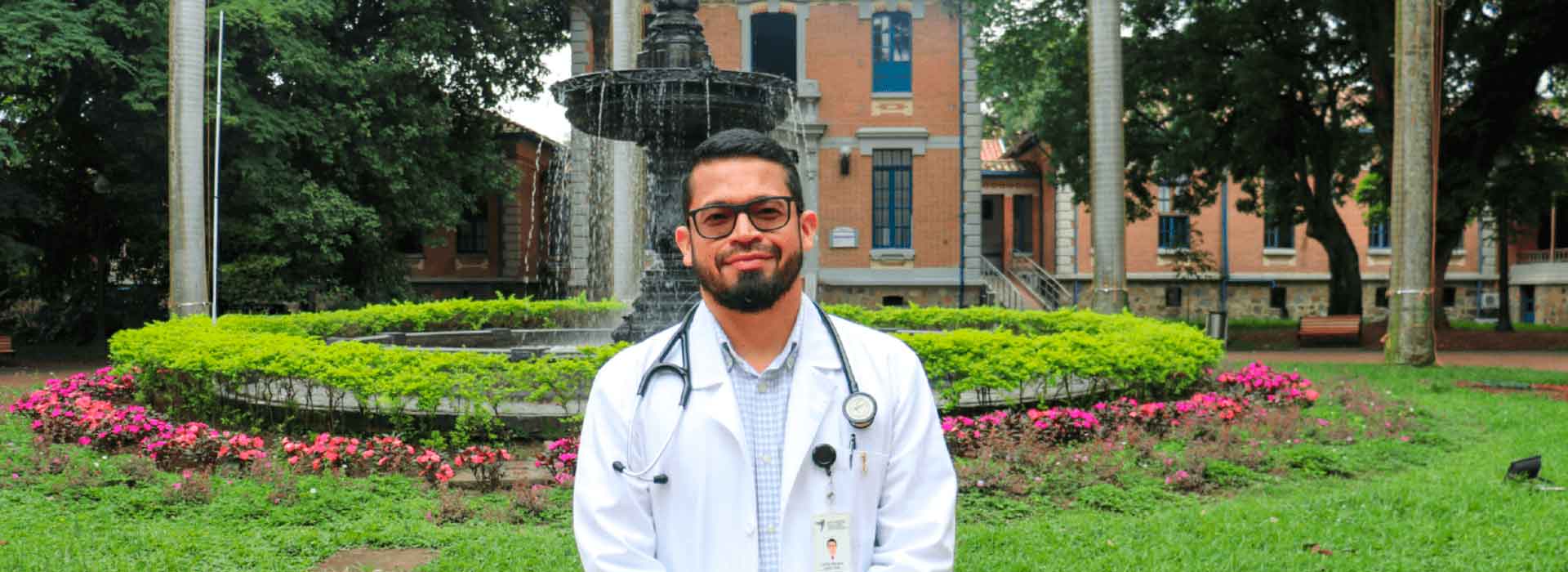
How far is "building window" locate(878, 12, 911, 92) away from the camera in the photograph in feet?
91.7

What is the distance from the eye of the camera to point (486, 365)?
827 cm

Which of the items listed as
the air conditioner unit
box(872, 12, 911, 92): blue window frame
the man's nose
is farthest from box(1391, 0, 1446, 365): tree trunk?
the air conditioner unit

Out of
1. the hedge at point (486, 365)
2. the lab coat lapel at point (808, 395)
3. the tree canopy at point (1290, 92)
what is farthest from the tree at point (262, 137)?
the lab coat lapel at point (808, 395)

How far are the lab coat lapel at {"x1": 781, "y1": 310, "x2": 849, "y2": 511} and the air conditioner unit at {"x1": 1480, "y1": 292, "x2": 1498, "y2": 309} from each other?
41.4 m

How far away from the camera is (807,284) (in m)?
27.4

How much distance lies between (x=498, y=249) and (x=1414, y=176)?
26.2 meters

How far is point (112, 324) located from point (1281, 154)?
24049 millimetres

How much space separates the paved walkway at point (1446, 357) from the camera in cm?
1812

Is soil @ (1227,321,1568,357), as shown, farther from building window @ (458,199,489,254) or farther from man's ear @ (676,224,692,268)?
man's ear @ (676,224,692,268)

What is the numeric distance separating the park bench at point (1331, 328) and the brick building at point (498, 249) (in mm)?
20734

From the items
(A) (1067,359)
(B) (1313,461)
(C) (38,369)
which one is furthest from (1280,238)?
(C) (38,369)

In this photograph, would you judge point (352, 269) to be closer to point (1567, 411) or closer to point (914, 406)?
point (1567, 411)

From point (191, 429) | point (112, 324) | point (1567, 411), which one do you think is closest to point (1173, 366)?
point (1567, 411)

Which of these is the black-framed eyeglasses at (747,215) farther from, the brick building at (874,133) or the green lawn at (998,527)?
the brick building at (874,133)
